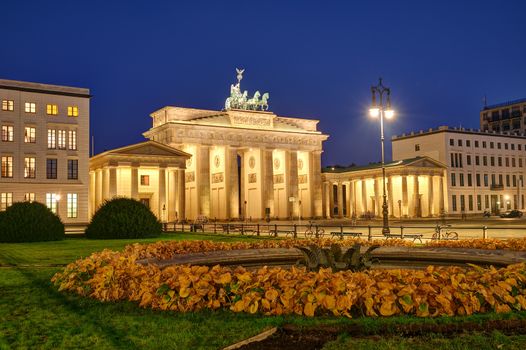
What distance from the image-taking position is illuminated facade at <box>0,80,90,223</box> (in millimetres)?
67875

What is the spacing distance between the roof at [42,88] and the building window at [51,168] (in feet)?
28.5

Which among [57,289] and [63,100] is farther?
[63,100]

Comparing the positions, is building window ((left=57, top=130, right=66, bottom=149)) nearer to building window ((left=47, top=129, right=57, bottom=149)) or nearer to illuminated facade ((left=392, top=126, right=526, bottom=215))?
building window ((left=47, top=129, right=57, bottom=149))

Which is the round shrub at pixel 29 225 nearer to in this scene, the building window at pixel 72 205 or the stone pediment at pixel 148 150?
the building window at pixel 72 205

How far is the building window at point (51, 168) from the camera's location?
7056 centimetres

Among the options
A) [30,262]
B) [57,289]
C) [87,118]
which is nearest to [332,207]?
[87,118]

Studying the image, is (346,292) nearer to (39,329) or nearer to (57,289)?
(39,329)

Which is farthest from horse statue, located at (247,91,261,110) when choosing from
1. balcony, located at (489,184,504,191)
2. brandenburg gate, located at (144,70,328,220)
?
balcony, located at (489,184,504,191)

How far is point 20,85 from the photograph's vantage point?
68.2 meters

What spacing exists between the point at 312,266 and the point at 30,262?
49.7 ft

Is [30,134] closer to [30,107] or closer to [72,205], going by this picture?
[30,107]

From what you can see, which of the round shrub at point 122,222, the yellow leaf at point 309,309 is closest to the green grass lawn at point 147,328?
the yellow leaf at point 309,309

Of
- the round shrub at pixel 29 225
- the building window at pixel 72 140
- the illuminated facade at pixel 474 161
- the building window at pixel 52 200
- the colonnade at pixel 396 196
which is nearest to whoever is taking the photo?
the round shrub at pixel 29 225

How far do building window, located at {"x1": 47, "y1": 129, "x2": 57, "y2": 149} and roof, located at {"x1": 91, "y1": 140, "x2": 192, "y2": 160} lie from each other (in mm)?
9606
